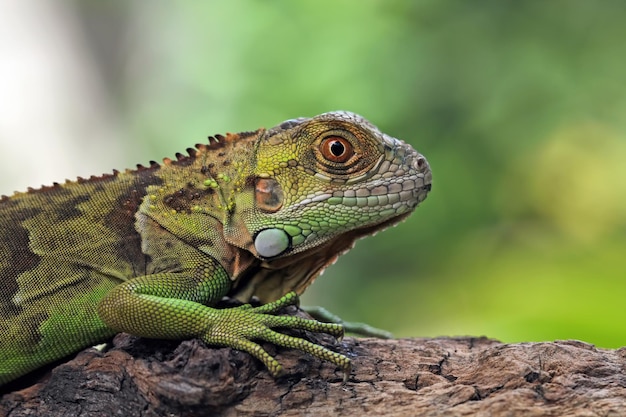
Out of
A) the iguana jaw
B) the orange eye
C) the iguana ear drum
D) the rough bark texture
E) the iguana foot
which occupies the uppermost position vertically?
the orange eye

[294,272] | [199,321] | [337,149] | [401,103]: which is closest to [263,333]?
[199,321]

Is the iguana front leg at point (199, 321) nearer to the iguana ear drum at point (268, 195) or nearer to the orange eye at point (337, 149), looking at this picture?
the iguana ear drum at point (268, 195)

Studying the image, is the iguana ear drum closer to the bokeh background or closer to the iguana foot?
the iguana foot

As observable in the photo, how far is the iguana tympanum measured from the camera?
3.38 m

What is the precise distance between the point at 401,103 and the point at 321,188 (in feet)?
16.5

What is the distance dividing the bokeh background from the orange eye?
306cm

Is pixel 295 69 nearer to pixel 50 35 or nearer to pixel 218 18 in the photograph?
pixel 218 18

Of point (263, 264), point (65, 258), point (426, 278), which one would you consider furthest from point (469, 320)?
point (65, 258)

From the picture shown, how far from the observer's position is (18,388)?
11.5 feet

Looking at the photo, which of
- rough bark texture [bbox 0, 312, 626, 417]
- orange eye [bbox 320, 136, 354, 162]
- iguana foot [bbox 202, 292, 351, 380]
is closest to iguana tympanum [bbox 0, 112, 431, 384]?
orange eye [bbox 320, 136, 354, 162]

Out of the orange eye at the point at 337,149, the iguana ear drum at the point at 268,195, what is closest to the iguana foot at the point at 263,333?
the iguana ear drum at the point at 268,195

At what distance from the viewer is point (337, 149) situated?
349 centimetres

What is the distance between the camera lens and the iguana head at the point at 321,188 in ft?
11.3

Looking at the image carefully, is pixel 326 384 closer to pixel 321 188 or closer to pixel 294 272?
pixel 294 272
